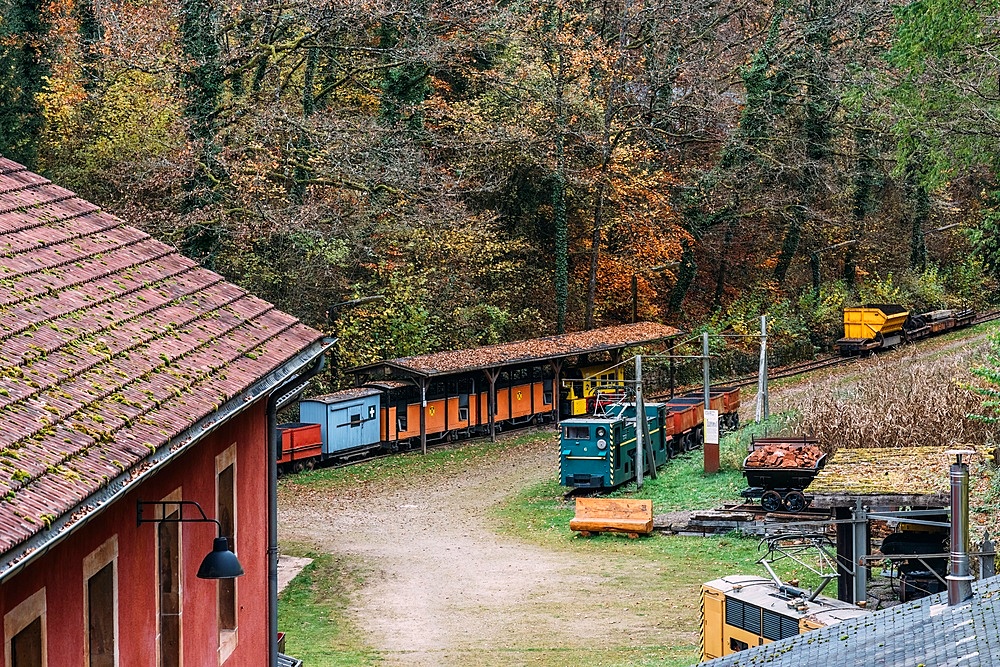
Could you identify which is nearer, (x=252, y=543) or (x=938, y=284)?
(x=252, y=543)

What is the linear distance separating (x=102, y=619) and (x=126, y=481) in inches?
72.8

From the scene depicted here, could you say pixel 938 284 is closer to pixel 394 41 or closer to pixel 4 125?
pixel 394 41

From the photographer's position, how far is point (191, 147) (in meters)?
34.2

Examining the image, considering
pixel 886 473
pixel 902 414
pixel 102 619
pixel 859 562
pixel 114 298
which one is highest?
pixel 114 298

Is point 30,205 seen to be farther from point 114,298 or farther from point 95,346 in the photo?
point 95,346

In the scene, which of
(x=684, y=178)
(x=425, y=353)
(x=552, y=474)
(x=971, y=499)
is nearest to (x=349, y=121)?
(x=425, y=353)

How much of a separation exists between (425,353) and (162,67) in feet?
40.9

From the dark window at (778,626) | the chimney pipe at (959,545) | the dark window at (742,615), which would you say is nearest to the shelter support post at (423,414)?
the dark window at (742,615)

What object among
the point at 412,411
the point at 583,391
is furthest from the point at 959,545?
the point at 583,391

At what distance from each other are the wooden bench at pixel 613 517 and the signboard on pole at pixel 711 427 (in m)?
4.00

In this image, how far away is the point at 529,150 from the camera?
148 ft

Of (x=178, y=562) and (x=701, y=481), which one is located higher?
(x=178, y=562)

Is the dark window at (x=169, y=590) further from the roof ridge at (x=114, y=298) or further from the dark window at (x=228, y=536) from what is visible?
the roof ridge at (x=114, y=298)

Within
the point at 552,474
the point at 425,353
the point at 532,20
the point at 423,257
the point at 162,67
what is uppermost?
the point at 532,20
